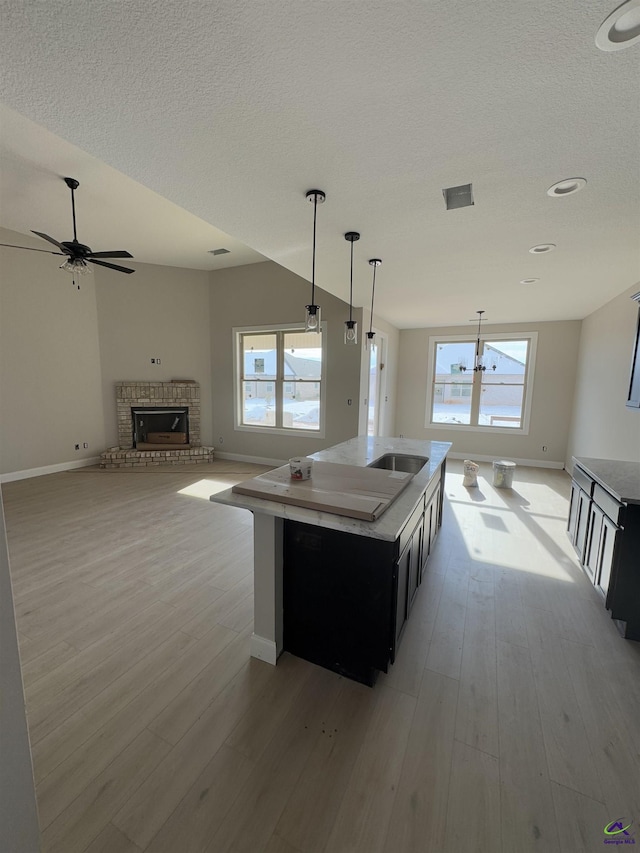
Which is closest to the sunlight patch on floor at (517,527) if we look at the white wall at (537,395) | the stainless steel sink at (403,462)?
the stainless steel sink at (403,462)

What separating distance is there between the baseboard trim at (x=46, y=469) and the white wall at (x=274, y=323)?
213 cm

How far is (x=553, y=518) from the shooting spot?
3.76 m

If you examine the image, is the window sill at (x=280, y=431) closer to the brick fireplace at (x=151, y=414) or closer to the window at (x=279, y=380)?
the window at (x=279, y=380)

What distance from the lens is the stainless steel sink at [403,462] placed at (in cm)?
274

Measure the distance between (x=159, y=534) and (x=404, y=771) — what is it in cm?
276

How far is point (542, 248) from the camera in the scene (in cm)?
271

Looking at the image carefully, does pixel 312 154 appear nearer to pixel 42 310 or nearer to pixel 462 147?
pixel 462 147

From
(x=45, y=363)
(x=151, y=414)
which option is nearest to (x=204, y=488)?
(x=151, y=414)

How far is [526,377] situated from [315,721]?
6400 mm

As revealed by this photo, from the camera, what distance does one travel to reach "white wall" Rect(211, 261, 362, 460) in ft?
17.5

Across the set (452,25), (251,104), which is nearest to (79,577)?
(251,104)

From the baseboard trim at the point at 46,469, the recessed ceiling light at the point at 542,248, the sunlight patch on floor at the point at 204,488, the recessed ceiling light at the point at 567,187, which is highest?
the recessed ceiling light at the point at 542,248

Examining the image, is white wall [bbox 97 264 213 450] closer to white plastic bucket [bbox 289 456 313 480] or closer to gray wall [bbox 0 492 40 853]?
white plastic bucket [bbox 289 456 313 480]

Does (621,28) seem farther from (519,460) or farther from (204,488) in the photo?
(519,460)
